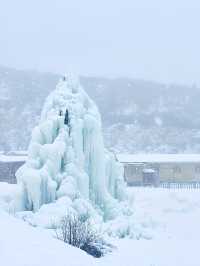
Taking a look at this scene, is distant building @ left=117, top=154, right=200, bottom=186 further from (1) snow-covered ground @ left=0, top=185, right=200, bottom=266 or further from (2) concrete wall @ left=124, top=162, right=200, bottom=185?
(1) snow-covered ground @ left=0, top=185, right=200, bottom=266

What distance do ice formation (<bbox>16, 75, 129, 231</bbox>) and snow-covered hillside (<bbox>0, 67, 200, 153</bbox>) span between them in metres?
64.0

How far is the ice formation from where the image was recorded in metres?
15.5

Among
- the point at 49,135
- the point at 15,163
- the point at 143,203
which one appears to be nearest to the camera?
the point at 49,135

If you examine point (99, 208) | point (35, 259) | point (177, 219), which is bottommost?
point (177, 219)

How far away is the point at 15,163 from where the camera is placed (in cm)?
3741

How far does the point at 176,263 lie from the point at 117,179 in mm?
7516

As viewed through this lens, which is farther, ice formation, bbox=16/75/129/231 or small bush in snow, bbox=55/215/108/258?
ice formation, bbox=16/75/129/231

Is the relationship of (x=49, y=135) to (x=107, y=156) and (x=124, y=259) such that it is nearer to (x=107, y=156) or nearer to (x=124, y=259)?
(x=107, y=156)

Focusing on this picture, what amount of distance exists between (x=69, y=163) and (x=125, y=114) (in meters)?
94.4

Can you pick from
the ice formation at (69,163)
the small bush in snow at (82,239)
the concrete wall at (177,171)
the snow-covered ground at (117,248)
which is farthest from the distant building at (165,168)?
the small bush in snow at (82,239)

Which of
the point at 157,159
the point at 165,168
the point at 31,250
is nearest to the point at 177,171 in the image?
the point at 165,168

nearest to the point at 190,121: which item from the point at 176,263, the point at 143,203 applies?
the point at 143,203

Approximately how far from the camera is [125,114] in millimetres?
110188

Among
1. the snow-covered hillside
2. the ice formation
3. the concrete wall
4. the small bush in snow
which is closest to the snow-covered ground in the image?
the small bush in snow
